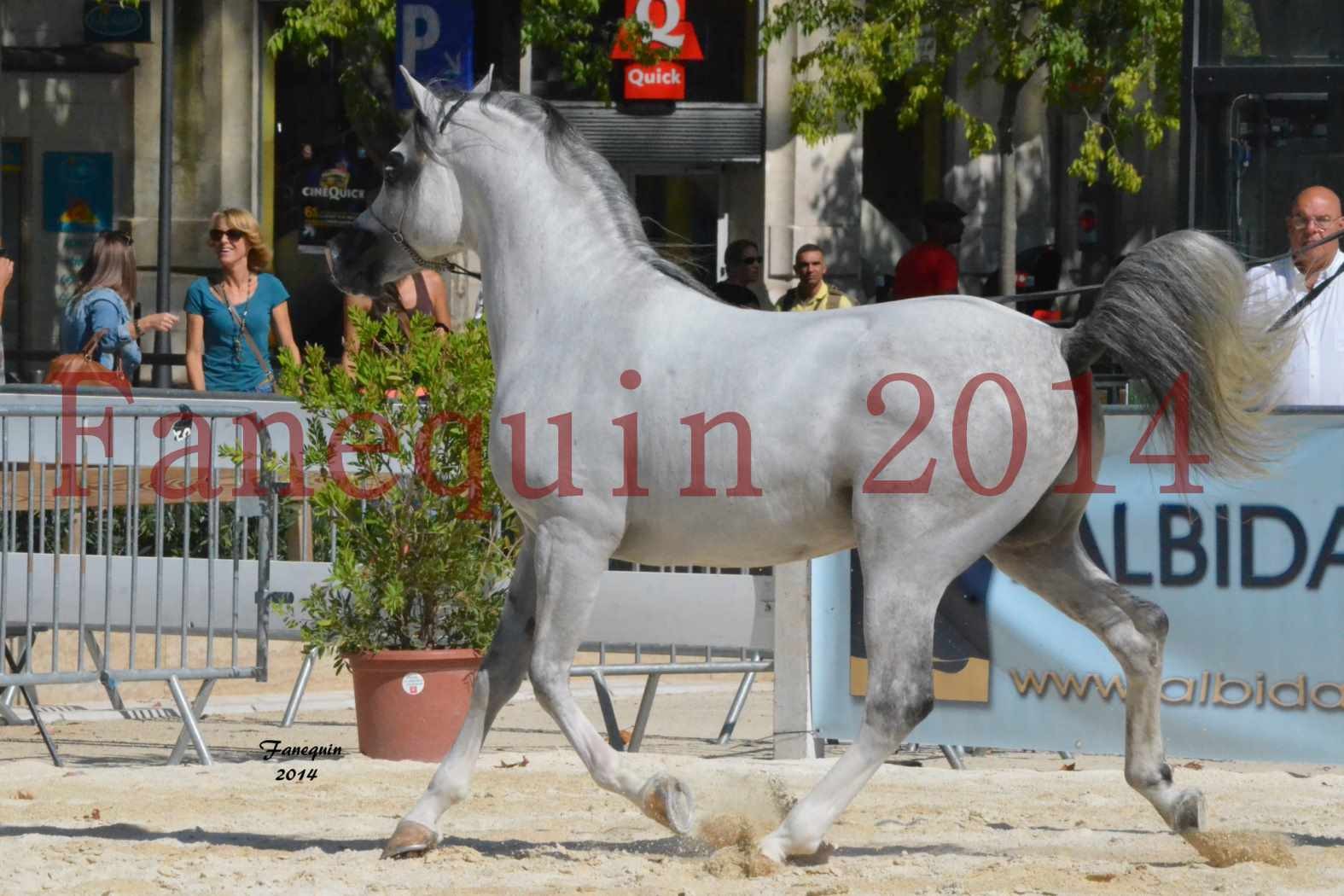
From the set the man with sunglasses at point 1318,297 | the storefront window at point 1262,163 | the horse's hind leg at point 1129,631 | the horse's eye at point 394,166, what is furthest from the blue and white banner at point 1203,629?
the storefront window at point 1262,163

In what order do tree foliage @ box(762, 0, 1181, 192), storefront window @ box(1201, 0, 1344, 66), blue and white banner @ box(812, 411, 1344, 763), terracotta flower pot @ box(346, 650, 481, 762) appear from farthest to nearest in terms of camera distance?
tree foliage @ box(762, 0, 1181, 192) < storefront window @ box(1201, 0, 1344, 66) < terracotta flower pot @ box(346, 650, 481, 762) < blue and white banner @ box(812, 411, 1344, 763)

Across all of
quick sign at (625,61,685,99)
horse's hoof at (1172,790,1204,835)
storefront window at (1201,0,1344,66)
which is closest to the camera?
horse's hoof at (1172,790,1204,835)

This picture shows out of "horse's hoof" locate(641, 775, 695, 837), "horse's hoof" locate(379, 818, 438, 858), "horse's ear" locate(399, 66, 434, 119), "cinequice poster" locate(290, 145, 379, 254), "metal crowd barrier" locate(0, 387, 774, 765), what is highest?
"cinequice poster" locate(290, 145, 379, 254)

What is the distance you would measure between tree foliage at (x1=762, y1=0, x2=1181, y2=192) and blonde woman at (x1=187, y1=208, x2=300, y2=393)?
7.79 meters

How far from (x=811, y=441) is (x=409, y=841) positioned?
1571 mm

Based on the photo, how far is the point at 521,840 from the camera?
623 centimetres

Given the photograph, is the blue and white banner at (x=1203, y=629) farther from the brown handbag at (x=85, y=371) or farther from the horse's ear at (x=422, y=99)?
the brown handbag at (x=85, y=371)

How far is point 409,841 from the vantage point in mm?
5711

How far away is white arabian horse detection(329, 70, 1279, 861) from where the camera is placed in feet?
18.0

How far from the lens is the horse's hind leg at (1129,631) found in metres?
5.87

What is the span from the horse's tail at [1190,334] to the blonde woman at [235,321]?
18.9 ft

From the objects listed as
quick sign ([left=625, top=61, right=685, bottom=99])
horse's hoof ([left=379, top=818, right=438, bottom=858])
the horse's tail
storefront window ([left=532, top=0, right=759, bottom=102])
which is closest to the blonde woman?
horse's hoof ([left=379, top=818, right=438, bottom=858])

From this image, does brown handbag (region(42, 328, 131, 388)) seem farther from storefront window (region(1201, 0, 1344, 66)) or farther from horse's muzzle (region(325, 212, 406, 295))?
storefront window (region(1201, 0, 1344, 66))

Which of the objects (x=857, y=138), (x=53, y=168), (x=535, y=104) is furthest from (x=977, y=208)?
(x=535, y=104)
